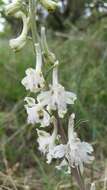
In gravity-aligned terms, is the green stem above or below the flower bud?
below

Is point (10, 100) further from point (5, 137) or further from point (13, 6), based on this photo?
point (13, 6)

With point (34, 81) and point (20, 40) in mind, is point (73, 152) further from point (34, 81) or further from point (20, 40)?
point (20, 40)

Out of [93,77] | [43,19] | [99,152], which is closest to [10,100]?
[93,77]

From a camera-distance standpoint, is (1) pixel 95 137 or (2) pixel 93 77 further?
(2) pixel 93 77

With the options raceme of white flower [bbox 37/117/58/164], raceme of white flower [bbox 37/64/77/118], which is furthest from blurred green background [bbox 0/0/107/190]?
raceme of white flower [bbox 37/64/77/118]

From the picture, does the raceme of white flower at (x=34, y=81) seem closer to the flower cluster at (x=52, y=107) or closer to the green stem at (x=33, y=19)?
the flower cluster at (x=52, y=107)

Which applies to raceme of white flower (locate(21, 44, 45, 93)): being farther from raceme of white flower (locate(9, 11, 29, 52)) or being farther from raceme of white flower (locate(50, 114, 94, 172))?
raceme of white flower (locate(50, 114, 94, 172))

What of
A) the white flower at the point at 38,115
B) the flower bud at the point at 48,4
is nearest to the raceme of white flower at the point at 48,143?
the white flower at the point at 38,115
